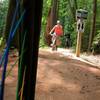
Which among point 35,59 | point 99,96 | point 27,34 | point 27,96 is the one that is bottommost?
point 99,96

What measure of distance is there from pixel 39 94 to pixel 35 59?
599 centimetres

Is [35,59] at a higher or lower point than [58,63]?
higher

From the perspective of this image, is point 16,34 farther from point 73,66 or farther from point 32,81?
point 73,66

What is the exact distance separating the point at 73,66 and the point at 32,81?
9.62 metres

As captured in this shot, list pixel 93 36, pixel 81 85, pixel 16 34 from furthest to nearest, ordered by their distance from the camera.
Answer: pixel 93 36 → pixel 81 85 → pixel 16 34

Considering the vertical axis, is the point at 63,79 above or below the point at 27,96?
below

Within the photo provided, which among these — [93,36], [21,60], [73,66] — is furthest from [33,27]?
[93,36]

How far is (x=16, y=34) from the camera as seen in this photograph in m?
1.69

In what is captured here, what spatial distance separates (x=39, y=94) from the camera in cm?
771

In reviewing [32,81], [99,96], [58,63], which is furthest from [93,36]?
[32,81]

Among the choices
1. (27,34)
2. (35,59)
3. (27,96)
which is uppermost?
(27,34)

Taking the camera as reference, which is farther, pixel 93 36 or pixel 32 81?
pixel 93 36

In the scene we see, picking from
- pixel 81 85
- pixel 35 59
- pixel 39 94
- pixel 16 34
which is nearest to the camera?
pixel 16 34

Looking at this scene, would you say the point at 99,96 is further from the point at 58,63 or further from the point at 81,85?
the point at 58,63
